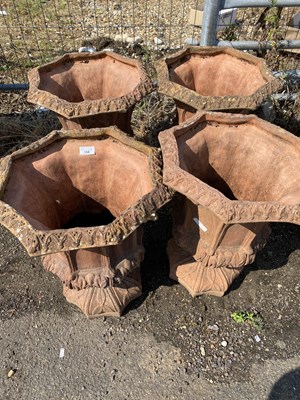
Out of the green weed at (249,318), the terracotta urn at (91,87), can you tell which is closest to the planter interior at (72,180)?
the terracotta urn at (91,87)

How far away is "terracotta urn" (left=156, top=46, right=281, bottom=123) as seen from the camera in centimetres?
236

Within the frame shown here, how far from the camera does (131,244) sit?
2.22 m

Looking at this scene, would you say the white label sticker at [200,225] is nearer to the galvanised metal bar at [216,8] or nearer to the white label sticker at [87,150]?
the white label sticker at [87,150]

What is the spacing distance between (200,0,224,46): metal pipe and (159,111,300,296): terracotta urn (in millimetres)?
1363

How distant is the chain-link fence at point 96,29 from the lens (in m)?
4.54

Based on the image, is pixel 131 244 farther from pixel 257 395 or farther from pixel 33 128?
pixel 33 128

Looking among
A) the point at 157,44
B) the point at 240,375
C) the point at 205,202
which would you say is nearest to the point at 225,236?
the point at 205,202

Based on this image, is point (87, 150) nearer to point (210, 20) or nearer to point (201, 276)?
point (201, 276)

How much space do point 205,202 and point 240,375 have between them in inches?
56.2

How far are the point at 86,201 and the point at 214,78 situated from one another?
153 cm

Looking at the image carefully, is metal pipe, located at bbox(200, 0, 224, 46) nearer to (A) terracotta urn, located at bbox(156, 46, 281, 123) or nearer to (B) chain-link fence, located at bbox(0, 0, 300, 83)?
(A) terracotta urn, located at bbox(156, 46, 281, 123)

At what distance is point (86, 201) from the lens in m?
2.47

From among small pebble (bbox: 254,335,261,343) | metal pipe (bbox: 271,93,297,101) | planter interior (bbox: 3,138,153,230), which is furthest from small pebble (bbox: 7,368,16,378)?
metal pipe (bbox: 271,93,297,101)

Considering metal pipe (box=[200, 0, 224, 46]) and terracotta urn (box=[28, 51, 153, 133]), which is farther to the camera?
metal pipe (box=[200, 0, 224, 46])
